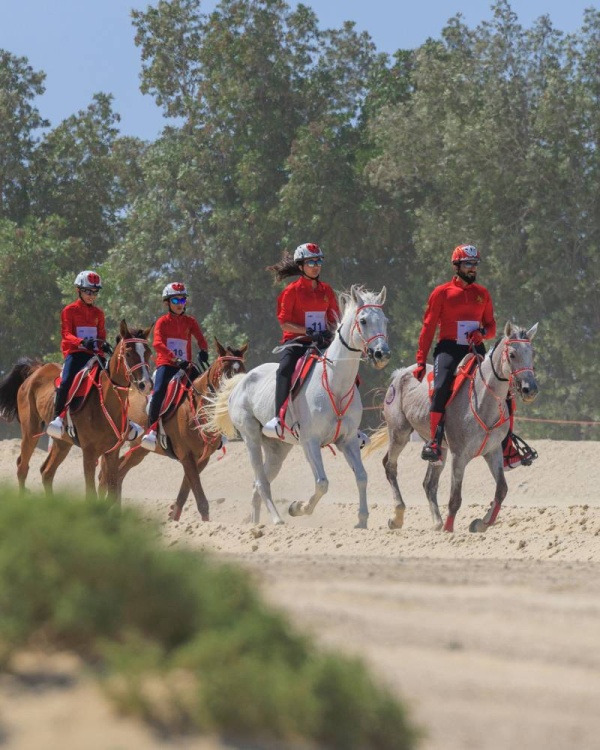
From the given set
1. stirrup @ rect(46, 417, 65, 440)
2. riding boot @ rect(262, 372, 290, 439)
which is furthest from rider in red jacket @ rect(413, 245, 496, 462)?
stirrup @ rect(46, 417, 65, 440)

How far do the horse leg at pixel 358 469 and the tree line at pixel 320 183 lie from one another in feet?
80.1

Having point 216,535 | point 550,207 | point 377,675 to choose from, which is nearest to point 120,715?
point 377,675

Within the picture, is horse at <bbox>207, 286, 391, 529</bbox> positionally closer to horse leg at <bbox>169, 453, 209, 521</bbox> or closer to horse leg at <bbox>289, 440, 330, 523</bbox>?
horse leg at <bbox>289, 440, 330, 523</bbox>

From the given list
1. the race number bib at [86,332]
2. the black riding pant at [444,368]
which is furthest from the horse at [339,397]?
the race number bib at [86,332]

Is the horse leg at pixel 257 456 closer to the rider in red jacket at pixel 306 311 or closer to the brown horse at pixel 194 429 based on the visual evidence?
the brown horse at pixel 194 429

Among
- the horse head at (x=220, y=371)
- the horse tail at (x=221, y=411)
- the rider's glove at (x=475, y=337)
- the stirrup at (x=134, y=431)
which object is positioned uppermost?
the rider's glove at (x=475, y=337)

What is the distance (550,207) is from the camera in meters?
39.5

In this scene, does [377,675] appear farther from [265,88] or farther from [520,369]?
[265,88]

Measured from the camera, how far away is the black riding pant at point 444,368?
1562cm

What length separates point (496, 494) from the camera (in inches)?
601

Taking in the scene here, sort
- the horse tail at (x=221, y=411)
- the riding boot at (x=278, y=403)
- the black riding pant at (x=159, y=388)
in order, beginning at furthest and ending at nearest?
the black riding pant at (x=159, y=388) → the horse tail at (x=221, y=411) → the riding boot at (x=278, y=403)

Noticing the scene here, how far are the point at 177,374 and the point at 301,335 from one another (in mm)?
2188

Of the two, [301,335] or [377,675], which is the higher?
[301,335]

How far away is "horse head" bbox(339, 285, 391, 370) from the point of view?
14.6m
